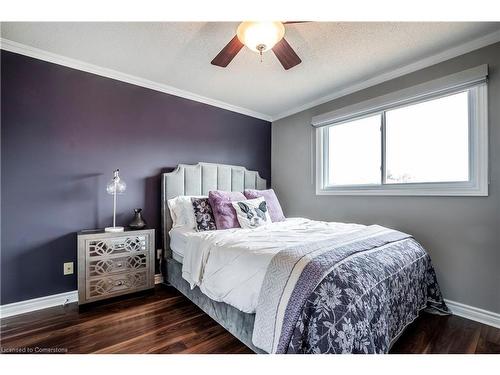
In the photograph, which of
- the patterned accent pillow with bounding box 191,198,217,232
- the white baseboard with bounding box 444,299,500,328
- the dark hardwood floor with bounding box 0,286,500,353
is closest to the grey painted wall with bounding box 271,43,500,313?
the white baseboard with bounding box 444,299,500,328

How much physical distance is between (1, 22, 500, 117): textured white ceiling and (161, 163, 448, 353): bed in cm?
164

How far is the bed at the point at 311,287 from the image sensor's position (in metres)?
1.13

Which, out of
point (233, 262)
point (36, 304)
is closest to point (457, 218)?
point (233, 262)

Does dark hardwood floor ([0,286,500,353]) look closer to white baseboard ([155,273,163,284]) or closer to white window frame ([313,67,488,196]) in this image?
white baseboard ([155,273,163,284])

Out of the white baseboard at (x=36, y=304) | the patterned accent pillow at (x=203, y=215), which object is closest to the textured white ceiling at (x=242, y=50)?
the patterned accent pillow at (x=203, y=215)

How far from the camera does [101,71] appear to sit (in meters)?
2.50

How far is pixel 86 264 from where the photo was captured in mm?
2123

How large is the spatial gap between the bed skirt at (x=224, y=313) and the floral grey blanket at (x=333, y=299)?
0.18 m

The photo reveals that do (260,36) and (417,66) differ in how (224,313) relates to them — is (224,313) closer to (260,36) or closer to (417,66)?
(260,36)
